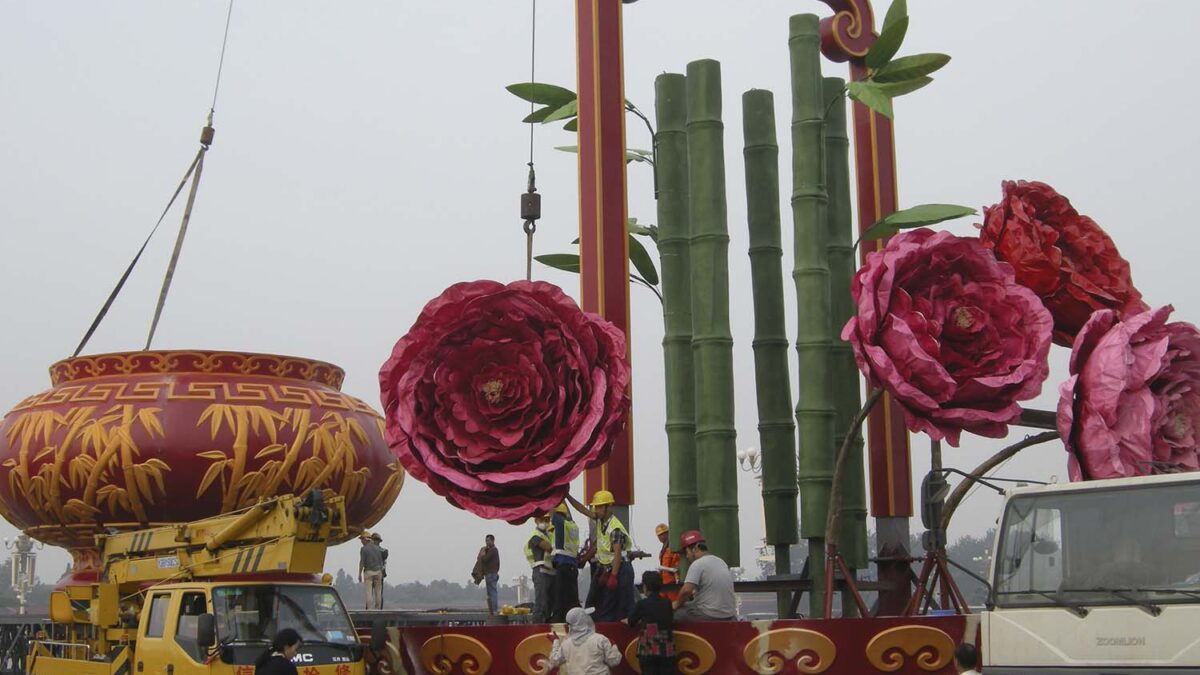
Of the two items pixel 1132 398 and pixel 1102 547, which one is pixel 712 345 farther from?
pixel 1102 547

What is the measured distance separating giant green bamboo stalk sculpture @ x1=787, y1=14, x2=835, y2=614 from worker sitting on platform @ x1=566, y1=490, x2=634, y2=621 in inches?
107

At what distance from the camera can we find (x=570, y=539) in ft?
42.7

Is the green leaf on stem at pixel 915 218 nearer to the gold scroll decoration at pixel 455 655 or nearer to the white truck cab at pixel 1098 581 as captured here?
the white truck cab at pixel 1098 581

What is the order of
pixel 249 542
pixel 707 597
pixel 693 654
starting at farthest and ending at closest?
pixel 249 542 → pixel 707 597 → pixel 693 654

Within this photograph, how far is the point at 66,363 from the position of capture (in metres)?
16.8

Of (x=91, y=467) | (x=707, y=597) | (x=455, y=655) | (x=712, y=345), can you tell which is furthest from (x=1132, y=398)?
(x=91, y=467)

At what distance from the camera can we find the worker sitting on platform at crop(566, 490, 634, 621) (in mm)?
12047

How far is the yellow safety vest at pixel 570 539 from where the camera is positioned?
42.5 ft

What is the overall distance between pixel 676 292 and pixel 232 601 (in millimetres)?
5761

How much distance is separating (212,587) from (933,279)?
22.4 ft

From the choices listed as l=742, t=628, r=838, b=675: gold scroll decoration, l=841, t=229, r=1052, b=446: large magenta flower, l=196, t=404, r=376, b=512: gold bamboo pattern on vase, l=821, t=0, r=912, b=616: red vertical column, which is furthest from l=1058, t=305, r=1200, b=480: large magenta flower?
l=196, t=404, r=376, b=512: gold bamboo pattern on vase

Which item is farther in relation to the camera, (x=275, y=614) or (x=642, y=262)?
(x=642, y=262)

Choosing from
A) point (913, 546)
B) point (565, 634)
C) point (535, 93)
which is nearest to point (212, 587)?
point (565, 634)

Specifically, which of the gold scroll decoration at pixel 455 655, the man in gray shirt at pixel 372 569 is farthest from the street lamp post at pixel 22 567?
the gold scroll decoration at pixel 455 655
